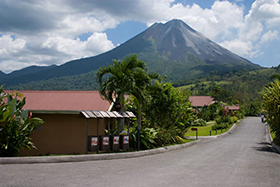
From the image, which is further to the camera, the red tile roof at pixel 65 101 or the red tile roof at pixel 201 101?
the red tile roof at pixel 201 101

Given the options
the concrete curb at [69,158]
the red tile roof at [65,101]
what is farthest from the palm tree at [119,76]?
the concrete curb at [69,158]

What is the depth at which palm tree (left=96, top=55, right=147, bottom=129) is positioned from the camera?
15.7m

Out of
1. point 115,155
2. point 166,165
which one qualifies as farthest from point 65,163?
point 166,165

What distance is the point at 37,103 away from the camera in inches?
641

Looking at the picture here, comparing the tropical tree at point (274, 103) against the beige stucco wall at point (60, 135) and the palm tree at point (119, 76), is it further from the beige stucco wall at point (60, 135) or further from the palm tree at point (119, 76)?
the beige stucco wall at point (60, 135)

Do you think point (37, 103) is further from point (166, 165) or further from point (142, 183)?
point (142, 183)

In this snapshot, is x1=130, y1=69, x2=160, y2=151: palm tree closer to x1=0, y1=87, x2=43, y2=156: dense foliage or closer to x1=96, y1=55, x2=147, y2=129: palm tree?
x1=96, y1=55, x2=147, y2=129: palm tree

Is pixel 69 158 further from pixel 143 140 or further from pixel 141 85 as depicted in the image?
pixel 141 85

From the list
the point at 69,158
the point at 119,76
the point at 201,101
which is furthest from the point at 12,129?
the point at 201,101

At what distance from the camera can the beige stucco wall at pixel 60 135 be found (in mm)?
14250

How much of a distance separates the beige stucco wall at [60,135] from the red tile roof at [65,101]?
1.03 m

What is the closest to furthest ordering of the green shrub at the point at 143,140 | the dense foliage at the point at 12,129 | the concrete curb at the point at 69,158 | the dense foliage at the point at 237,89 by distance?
the concrete curb at the point at 69,158 → the dense foliage at the point at 12,129 → the green shrub at the point at 143,140 → the dense foliage at the point at 237,89

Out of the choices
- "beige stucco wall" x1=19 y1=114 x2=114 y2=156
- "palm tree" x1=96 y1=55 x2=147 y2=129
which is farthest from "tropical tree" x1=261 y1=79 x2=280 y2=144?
"beige stucco wall" x1=19 y1=114 x2=114 y2=156

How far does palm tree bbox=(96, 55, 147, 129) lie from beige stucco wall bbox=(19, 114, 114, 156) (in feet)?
7.65
